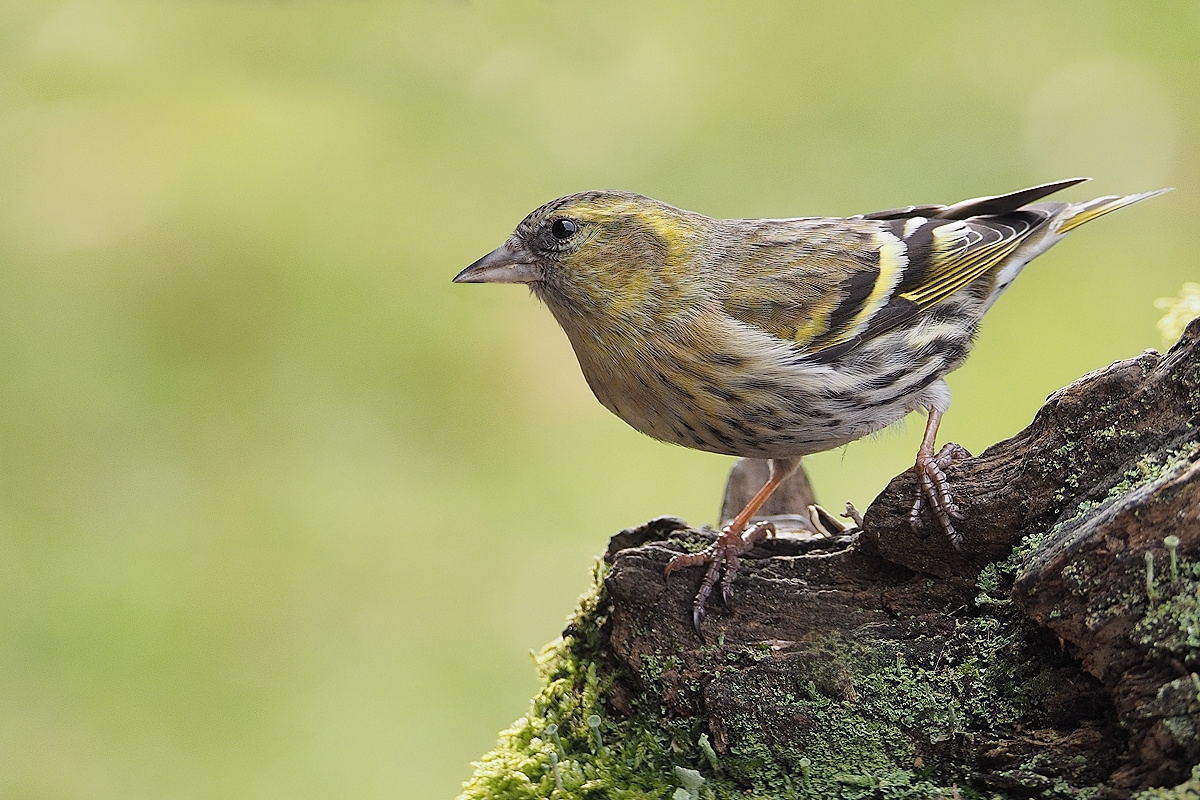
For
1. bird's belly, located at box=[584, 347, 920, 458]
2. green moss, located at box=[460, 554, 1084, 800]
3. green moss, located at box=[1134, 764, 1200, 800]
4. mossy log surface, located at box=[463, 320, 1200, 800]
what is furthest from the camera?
bird's belly, located at box=[584, 347, 920, 458]

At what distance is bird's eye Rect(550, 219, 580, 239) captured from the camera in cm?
327

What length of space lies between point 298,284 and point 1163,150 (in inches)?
224

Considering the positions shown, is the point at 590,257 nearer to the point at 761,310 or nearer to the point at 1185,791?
the point at 761,310

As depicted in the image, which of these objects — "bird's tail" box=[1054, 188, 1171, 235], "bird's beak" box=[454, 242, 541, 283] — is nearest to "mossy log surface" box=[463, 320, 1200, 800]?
"bird's beak" box=[454, 242, 541, 283]

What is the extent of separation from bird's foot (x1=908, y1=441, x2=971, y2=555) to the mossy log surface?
0.02 meters

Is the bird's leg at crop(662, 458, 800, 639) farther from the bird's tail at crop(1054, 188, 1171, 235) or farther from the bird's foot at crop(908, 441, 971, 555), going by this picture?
the bird's tail at crop(1054, 188, 1171, 235)

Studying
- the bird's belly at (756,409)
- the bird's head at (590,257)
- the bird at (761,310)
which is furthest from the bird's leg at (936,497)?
the bird's head at (590,257)

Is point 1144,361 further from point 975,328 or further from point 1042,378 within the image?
point 1042,378

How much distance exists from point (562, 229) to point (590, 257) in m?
0.12

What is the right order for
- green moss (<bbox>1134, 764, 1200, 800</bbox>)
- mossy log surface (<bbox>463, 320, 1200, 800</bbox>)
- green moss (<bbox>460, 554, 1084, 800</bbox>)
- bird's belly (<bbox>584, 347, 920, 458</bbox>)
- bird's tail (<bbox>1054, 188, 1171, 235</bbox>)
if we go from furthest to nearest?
bird's tail (<bbox>1054, 188, 1171, 235</bbox>), bird's belly (<bbox>584, 347, 920, 458</bbox>), green moss (<bbox>460, 554, 1084, 800</bbox>), mossy log surface (<bbox>463, 320, 1200, 800</bbox>), green moss (<bbox>1134, 764, 1200, 800</bbox>)

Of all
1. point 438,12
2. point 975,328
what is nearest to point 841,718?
point 975,328

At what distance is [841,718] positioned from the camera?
8.02 feet

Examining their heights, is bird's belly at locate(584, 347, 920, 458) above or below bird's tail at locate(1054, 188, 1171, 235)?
below

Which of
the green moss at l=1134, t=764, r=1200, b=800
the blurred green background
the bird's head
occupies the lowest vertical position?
the green moss at l=1134, t=764, r=1200, b=800
